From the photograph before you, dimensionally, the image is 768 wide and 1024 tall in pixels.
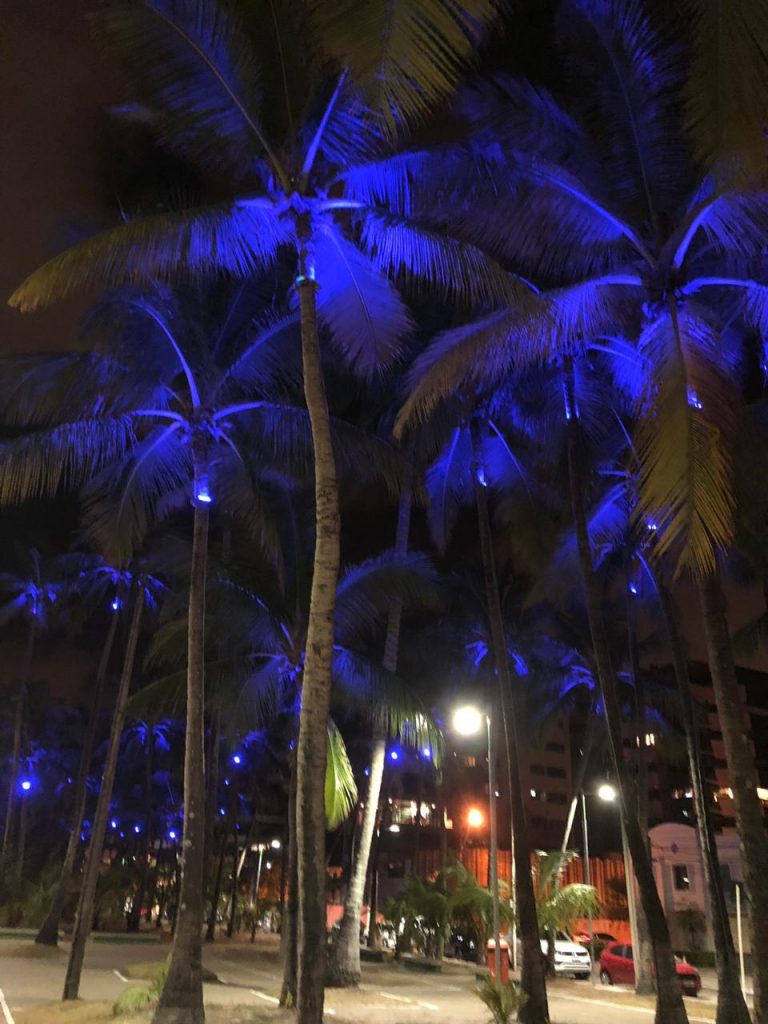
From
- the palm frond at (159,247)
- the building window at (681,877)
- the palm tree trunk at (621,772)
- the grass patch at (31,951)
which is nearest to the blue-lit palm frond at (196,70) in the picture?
the palm frond at (159,247)

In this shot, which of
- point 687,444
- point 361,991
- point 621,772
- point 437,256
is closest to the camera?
point 687,444

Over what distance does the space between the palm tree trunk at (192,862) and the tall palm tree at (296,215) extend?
114 millimetres

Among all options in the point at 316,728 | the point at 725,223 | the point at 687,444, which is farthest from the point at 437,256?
the point at 316,728

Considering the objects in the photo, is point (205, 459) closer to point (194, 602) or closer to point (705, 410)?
point (194, 602)

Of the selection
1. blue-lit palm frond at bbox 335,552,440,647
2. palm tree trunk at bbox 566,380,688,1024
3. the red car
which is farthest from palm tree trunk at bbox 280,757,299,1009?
the red car

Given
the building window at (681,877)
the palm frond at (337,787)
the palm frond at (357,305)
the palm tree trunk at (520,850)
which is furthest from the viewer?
the building window at (681,877)

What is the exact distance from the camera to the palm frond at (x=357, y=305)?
11.3 meters

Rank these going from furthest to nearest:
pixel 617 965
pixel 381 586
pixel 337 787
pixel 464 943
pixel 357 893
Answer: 1. pixel 464 943
2. pixel 617 965
3. pixel 357 893
4. pixel 381 586
5. pixel 337 787

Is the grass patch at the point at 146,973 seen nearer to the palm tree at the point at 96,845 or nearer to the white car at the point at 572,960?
the palm tree at the point at 96,845

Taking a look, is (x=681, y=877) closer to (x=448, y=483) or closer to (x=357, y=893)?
(x=357, y=893)

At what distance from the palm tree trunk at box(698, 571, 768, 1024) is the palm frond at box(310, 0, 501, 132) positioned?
294 inches

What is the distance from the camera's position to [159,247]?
34.2 feet

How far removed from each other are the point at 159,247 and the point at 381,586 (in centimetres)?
853

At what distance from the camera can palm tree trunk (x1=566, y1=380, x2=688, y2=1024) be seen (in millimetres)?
11531
